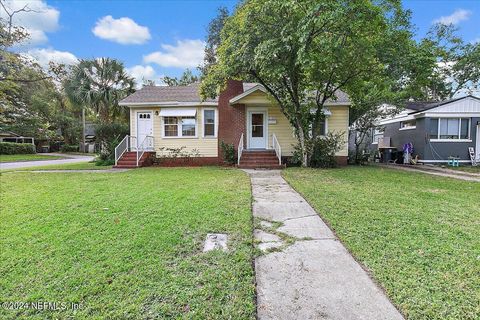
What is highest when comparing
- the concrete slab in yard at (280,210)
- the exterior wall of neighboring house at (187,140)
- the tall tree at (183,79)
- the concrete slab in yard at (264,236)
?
the tall tree at (183,79)

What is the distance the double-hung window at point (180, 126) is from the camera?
576 inches

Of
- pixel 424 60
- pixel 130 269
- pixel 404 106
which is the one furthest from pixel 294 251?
pixel 404 106

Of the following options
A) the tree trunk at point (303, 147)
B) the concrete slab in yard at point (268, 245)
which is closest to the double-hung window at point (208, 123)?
the tree trunk at point (303, 147)

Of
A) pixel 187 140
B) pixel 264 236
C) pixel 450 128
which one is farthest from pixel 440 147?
pixel 264 236

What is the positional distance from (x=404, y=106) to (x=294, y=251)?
16791 mm

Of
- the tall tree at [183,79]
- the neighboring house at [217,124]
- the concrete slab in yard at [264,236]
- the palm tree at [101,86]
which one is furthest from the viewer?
the tall tree at [183,79]

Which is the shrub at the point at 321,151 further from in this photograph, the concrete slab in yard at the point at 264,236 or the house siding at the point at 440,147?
the concrete slab in yard at the point at 264,236

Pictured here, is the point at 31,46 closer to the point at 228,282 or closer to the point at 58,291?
the point at 58,291

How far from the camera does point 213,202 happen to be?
566 cm

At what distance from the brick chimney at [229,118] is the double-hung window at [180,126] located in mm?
1572

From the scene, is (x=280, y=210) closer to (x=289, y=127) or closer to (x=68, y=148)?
(x=289, y=127)

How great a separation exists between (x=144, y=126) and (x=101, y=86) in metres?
10.7

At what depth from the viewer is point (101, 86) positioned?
73.4 ft

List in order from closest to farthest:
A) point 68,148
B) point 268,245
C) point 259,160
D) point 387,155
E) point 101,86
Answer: point 268,245, point 259,160, point 387,155, point 101,86, point 68,148
